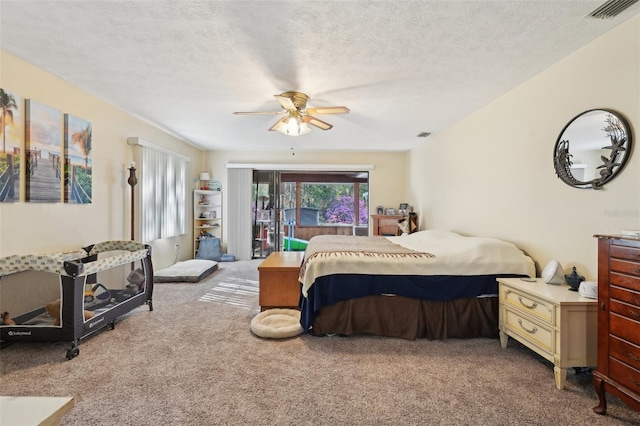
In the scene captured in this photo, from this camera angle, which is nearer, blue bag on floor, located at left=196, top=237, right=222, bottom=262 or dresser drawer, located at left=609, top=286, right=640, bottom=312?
dresser drawer, located at left=609, top=286, right=640, bottom=312

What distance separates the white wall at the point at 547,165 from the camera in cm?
196

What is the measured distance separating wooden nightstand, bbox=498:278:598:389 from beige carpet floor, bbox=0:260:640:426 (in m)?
0.18

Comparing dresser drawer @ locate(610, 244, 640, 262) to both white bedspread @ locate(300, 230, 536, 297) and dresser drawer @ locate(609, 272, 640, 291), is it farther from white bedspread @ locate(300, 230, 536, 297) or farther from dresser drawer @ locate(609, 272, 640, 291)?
white bedspread @ locate(300, 230, 536, 297)

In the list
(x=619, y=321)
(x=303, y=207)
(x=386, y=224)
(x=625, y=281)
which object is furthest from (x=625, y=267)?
(x=303, y=207)

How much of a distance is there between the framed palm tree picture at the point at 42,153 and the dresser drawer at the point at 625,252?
4169 mm

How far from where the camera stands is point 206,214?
6.38 meters

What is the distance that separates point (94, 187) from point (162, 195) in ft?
4.68

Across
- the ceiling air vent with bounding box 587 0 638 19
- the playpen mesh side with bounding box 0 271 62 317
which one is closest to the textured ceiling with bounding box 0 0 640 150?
the ceiling air vent with bounding box 587 0 638 19

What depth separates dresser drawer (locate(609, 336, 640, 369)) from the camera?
5.07 feet

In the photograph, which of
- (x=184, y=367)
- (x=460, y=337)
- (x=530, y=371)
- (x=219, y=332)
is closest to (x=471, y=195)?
(x=460, y=337)

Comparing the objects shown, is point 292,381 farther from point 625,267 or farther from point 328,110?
point 328,110

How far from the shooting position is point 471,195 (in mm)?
3832

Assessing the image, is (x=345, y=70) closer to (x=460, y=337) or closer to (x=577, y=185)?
(x=577, y=185)

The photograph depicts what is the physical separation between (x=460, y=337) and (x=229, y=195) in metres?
5.20
